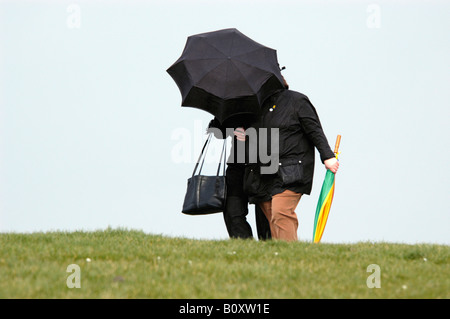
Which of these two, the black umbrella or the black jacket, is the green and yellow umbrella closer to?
the black jacket

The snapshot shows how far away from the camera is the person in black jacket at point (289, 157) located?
8.55 meters

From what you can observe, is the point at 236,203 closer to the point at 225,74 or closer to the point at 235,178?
the point at 235,178

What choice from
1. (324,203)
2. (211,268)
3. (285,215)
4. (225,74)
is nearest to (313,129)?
(324,203)

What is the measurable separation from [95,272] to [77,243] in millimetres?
1618

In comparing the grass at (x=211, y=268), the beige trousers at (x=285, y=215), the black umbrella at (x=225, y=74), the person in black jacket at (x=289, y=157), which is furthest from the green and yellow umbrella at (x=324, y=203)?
the black umbrella at (x=225, y=74)

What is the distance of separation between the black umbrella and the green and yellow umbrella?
1501 mm

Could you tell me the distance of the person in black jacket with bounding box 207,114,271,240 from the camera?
8.86 metres

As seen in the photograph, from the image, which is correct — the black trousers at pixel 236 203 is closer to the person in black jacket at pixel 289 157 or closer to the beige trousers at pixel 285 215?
the person in black jacket at pixel 289 157

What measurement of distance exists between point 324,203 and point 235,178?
139 cm

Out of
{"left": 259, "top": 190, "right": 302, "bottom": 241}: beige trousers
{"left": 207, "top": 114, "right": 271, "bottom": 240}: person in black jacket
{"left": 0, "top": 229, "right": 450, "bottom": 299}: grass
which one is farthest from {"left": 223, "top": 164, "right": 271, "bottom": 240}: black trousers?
{"left": 0, "top": 229, "right": 450, "bottom": 299}: grass

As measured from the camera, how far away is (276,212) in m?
8.52

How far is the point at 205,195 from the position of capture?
8594mm
